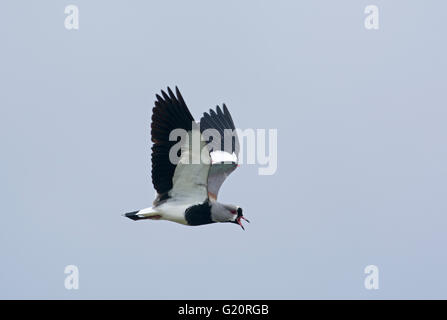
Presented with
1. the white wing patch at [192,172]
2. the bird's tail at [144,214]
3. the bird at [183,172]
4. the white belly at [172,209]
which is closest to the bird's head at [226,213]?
the bird at [183,172]

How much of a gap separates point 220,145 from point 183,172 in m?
3.58

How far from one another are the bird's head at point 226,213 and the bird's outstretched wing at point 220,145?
2.33ft

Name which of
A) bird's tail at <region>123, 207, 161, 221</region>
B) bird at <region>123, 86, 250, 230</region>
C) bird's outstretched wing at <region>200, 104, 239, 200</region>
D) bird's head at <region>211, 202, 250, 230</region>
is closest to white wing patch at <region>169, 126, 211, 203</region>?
bird at <region>123, 86, 250, 230</region>

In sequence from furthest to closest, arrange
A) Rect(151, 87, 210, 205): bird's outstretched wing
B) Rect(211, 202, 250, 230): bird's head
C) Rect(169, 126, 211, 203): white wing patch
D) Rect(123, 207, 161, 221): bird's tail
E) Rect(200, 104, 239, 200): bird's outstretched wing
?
Rect(200, 104, 239, 200): bird's outstretched wing
Rect(211, 202, 250, 230): bird's head
Rect(123, 207, 161, 221): bird's tail
Rect(169, 126, 211, 203): white wing patch
Rect(151, 87, 210, 205): bird's outstretched wing

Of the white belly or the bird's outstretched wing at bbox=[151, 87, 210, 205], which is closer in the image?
the bird's outstretched wing at bbox=[151, 87, 210, 205]

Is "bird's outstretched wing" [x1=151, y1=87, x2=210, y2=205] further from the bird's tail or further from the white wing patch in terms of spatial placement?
the bird's tail

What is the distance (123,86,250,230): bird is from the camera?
20172 millimetres

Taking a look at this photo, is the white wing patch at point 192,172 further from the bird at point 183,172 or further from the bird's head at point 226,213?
the bird's head at point 226,213

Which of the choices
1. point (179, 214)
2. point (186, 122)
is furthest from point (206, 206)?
point (186, 122)

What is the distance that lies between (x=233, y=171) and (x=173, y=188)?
260 centimetres

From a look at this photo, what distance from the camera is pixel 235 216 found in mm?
21922

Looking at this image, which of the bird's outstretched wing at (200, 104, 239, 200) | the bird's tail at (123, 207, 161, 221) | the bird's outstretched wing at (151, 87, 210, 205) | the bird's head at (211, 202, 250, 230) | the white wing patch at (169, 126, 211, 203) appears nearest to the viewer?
the bird's outstretched wing at (151, 87, 210, 205)

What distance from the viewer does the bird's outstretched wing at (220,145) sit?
23125 mm

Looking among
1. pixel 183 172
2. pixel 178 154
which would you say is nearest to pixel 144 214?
pixel 183 172
